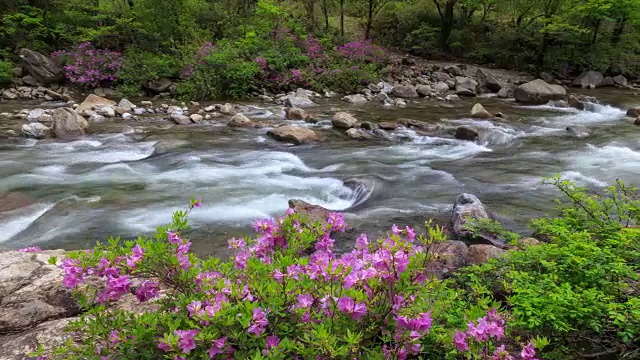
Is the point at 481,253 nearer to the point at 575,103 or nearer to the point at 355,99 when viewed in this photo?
the point at 355,99

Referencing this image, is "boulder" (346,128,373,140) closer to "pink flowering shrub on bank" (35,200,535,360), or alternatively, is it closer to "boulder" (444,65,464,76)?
"pink flowering shrub on bank" (35,200,535,360)

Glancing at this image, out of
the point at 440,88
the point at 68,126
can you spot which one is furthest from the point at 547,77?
the point at 68,126

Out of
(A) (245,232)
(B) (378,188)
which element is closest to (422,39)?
(B) (378,188)

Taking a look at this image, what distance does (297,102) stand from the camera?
1599cm

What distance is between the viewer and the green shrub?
16.8 m

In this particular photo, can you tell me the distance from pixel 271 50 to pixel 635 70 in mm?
17789

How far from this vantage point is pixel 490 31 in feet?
84.5

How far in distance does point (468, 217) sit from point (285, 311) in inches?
153

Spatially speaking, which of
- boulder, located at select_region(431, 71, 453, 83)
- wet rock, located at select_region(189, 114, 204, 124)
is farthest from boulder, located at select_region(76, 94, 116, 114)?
boulder, located at select_region(431, 71, 453, 83)

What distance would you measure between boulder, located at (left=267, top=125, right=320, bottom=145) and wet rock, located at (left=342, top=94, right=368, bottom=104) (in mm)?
5657

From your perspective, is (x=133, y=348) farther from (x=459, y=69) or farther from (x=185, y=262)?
(x=459, y=69)

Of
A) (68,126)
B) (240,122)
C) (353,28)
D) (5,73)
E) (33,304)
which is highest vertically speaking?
(353,28)

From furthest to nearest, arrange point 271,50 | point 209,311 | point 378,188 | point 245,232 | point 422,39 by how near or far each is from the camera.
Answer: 1. point 422,39
2. point 271,50
3. point 378,188
4. point 245,232
5. point 209,311

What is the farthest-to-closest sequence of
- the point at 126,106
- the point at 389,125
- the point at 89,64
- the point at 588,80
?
1. the point at 588,80
2. the point at 89,64
3. the point at 126,106
4. the point at 389,125
